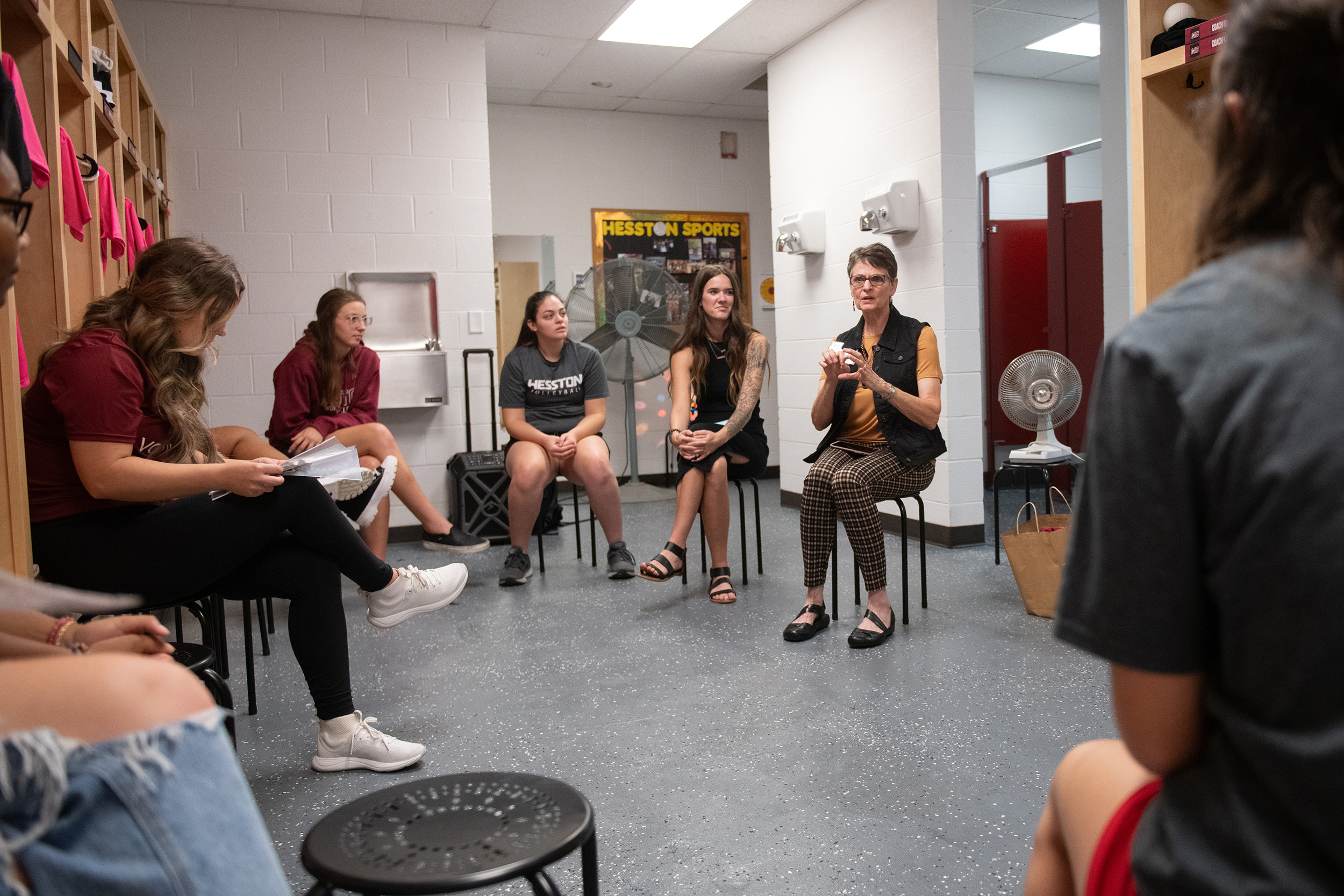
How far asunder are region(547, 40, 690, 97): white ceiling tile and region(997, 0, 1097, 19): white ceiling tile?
1.69 m

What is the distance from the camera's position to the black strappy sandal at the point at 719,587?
11.1ft

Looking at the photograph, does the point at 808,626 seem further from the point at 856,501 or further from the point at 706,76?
the point at 706,76

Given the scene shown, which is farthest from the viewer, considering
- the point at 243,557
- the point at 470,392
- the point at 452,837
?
the point at 470,392

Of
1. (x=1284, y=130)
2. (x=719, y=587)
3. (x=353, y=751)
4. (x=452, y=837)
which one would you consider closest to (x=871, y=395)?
(x=719, y=587)

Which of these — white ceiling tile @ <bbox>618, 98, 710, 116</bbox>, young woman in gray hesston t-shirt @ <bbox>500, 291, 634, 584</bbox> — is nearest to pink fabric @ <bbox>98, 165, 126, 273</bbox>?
Result: young woman in gray hesston t-shirt @ <bbox>500, 291, 634, 584</bbox>

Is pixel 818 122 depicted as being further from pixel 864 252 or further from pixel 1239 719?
pixel 1239 719

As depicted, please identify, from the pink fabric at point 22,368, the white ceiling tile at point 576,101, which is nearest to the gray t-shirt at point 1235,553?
the pink fabric at point 22,368

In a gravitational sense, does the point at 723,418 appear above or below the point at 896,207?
below

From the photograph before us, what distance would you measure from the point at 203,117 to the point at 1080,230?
428 centimetres

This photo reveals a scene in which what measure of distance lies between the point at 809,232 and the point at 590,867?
14.0 feet

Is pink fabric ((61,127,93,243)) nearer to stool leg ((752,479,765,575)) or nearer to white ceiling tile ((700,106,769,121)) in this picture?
stool leg ((752,479,765,575))

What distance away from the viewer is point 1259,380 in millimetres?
548

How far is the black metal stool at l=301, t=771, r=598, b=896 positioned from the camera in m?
0.86

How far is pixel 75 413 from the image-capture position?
173 cm
